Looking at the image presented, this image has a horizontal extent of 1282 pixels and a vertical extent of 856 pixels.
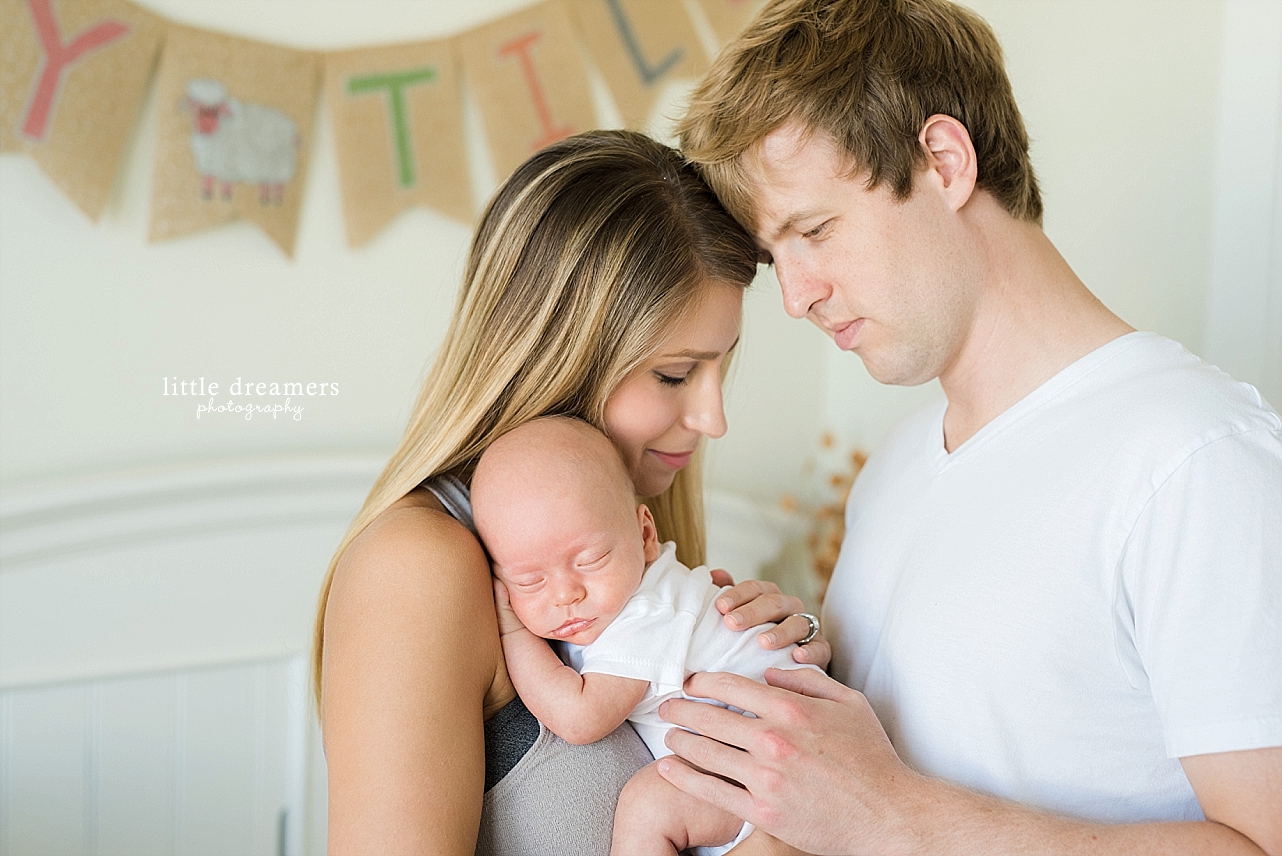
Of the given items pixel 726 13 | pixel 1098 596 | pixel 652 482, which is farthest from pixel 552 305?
pixel 726 13

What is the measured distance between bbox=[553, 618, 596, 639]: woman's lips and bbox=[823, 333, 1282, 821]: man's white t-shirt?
1.19ft

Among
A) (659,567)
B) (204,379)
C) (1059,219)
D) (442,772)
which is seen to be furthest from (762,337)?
(442,772)

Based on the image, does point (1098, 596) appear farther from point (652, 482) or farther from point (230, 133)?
point (230, 133)

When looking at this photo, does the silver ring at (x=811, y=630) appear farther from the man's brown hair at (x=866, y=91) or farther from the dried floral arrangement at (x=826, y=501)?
the dried floral arrangement at (x=826, y=501)

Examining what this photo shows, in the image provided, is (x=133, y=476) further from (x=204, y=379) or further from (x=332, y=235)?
(x=332, y=235)

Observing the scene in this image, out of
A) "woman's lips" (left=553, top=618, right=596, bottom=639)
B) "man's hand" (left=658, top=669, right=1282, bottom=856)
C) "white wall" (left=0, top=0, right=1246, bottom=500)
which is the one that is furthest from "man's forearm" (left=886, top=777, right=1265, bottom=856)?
"white wall" (left=0, top=0, right=1246, bottom=500)

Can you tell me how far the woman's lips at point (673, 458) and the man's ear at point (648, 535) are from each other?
106mm

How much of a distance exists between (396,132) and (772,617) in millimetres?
1435

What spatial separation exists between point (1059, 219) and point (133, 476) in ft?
5.92

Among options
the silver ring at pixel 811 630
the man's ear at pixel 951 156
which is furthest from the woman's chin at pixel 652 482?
the man's ear at pixel 951 156

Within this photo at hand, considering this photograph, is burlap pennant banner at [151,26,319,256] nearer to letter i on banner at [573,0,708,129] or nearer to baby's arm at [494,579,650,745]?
letter i on banner at [573,0,708,129]

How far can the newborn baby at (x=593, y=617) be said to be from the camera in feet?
3.60

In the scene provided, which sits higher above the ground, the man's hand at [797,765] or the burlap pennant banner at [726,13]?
the burlap pennant banner at [726,13]

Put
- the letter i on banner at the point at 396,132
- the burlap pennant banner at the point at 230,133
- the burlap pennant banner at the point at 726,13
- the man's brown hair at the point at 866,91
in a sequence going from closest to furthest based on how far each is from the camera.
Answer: the man's brown hair at the point at 866,91 → the burlap pennant banner at the point at 230,133 → the letter i on banner at the point at 396,132 → the burlap pennant banner at the point at 726,13
